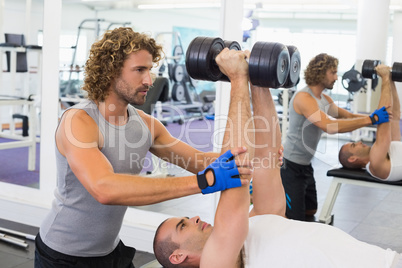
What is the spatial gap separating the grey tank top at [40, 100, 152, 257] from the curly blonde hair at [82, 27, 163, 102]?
67 millimetres

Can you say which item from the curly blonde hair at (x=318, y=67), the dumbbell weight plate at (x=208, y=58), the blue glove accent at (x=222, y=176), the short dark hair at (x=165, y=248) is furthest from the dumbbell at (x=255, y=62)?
the curly blonde hair at (x=318, y=67)

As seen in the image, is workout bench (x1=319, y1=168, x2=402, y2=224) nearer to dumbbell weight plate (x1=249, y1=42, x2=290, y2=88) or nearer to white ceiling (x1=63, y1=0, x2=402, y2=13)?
white ceiling (x1=63, y1=0, x2=402, y2=13)

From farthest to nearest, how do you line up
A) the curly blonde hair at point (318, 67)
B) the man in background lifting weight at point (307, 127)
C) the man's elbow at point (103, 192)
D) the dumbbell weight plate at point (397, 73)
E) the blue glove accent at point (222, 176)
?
the curly blonde hair at point (318, 67) < the man in background lifting weight at point (307, 127) < the dumbbell weight plate at point (397, 73) < the man's elbow at point (103, 192) < the blue glove accent at point (222, 176)

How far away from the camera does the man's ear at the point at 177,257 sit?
1.69 meters

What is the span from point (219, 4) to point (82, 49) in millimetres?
1203

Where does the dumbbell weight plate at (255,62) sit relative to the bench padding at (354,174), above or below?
above

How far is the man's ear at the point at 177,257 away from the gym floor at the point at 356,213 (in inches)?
62.5

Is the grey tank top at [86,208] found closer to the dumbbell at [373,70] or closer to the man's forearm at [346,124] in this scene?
the man's forearm at [346,124]

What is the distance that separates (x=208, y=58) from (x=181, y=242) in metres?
0.65

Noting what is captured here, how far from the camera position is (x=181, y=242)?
5.65 feet

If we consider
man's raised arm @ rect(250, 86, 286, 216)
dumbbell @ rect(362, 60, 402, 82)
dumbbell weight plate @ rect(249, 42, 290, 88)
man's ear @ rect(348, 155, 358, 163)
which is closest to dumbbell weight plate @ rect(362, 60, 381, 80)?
dumbbell @ rect(362, 60, 402, 82)

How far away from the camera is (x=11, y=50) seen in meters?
4.26

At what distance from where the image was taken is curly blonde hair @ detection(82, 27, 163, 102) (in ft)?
5.98

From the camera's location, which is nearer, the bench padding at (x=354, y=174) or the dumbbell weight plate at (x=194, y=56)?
the dumbbell weight plate at (x=194, y=56)
